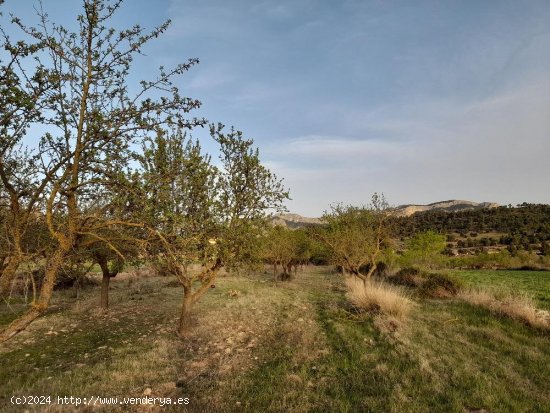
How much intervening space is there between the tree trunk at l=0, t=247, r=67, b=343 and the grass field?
9.30 ft

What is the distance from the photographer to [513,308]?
1598 centimetres

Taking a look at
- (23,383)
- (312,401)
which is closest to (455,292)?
(312,401)

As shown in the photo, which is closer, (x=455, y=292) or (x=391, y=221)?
(x=455, y=292)

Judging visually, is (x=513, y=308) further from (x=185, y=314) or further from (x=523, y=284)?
(x=523, y=284)

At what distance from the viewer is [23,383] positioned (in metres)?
9.60

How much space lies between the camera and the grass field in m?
8.33

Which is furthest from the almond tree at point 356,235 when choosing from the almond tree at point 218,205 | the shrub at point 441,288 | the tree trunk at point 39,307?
the tree trunk at point 39,307

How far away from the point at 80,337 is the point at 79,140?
11799mm

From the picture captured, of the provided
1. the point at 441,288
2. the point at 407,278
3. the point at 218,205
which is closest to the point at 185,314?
the point at 218,205

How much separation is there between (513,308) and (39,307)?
18051mm

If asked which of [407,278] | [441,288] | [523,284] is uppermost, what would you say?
[441,288]

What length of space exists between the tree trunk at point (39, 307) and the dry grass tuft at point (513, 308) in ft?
54.7

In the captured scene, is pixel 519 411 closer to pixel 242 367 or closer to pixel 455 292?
pixel 242 367

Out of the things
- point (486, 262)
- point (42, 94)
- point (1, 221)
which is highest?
point (42, 94)
